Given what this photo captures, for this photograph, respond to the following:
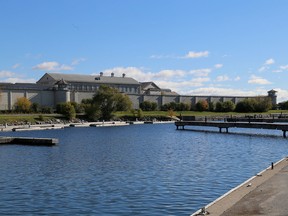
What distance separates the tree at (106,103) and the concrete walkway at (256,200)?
338 ft

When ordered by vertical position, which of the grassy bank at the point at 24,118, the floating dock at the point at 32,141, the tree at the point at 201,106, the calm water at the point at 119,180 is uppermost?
the tree at the point at 201,106

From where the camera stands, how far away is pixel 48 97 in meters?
136

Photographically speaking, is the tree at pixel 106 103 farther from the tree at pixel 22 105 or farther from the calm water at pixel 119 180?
the calm water at pixel 119 180

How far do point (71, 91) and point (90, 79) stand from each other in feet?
105

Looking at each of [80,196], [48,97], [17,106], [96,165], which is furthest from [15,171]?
[48,97]

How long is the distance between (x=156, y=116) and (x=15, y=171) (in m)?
113

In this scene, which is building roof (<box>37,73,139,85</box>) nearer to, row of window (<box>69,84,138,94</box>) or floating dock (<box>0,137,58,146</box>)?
row of window (<box>69,84,138,94</box>)

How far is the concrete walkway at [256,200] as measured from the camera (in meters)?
16.5

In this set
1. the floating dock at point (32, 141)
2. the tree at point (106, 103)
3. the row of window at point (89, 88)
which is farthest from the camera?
the row of window at point (89, 88)

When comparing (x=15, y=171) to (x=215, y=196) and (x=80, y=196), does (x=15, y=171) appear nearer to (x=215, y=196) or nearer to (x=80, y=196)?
(x=80, y=196)

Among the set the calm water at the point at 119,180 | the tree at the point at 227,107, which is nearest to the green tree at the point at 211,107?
the tree at the point at 227,107

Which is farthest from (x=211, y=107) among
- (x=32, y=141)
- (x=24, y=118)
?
(x=32, y=141)

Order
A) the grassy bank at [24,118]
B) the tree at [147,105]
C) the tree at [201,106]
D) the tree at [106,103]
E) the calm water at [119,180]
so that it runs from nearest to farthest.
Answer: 1. the calm water at [119,180]
2. the grassy bank at [24,118]
3. the tree at [106,103]
4. the tree at [147,105]
5. the tree at [201,106]

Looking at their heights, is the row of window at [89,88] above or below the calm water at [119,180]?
above
